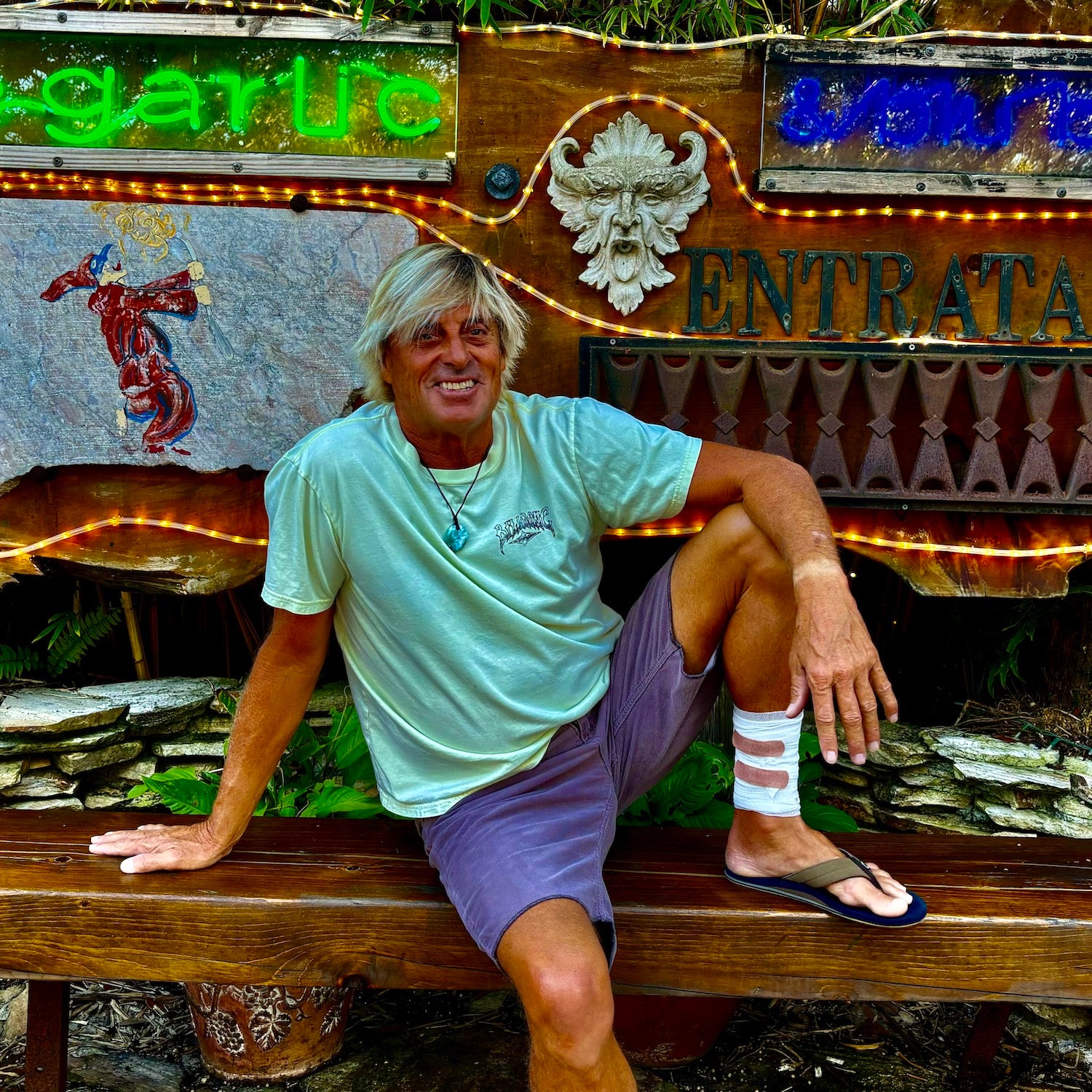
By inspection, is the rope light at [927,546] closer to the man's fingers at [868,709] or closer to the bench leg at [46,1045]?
the man's fingers at [868,709]

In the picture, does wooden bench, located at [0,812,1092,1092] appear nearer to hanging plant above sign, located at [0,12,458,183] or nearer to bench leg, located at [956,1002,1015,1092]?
bench leg, located at [956,1002,1015,1092]

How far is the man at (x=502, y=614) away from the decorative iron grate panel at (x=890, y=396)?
84 centimetres

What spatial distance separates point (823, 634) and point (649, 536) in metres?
1.37

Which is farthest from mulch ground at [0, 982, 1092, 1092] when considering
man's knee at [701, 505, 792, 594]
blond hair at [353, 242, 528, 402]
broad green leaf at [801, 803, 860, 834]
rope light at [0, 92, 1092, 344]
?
rope light at [0, 92, 1092, 344]

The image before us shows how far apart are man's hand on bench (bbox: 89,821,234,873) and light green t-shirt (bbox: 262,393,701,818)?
41 cm

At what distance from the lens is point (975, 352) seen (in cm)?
327

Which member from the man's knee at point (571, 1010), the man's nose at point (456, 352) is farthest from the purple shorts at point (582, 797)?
the man's nose at point (456, 352)

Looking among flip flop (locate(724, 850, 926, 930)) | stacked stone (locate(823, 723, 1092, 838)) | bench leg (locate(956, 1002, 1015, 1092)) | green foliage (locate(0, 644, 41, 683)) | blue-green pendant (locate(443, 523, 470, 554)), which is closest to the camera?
flip flop (locate(724, 850, 926, 930))

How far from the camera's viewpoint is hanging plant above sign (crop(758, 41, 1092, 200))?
3.21 meters

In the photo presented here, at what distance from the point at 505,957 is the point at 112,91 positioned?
2782mm

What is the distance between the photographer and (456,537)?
2.34 m

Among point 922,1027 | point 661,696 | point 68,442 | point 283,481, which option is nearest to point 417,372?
point 283,481

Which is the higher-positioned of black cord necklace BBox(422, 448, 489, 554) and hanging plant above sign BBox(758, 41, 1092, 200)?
hanging plant above sign BBox(758, 41, 1092, 200)

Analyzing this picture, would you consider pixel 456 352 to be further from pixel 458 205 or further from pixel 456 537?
pixel 458 205
